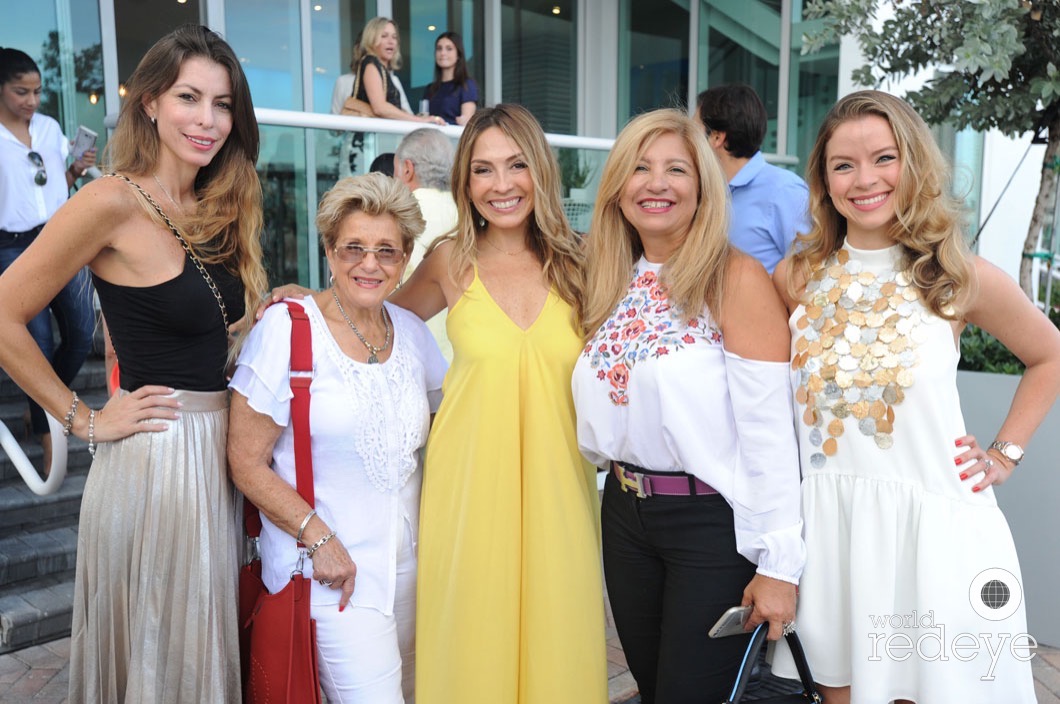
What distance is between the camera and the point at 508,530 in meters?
2.42

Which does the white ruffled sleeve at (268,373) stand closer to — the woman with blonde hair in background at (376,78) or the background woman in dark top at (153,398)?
the background woman in dark top at (153,398)

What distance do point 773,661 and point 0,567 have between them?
11.0ft

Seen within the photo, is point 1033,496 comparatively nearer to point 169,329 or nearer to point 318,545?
point 318,545

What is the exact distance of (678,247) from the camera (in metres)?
2.39

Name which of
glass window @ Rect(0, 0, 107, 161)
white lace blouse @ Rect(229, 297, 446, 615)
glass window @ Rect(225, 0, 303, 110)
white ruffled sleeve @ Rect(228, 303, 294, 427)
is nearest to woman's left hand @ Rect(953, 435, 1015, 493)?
white lace blouse @ Rect(229, 297, 446, 615)

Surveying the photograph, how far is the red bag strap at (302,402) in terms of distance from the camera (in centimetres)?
220

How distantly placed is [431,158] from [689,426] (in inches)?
89.9

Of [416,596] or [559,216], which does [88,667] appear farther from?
[559,216]

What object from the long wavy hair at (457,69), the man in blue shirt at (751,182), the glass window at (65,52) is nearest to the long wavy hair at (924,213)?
the man in blue shirt at (751,182)

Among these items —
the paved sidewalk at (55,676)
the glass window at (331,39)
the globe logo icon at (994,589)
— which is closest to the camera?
the globe logo icon at (994,589)

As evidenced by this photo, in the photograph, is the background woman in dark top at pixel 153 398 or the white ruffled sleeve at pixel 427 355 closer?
the background woman in dark top at pixel 153 398

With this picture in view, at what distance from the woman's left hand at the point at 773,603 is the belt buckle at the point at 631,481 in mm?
354

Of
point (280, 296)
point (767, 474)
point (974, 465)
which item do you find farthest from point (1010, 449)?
point (280, 296)

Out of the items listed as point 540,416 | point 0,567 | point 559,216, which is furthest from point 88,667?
point 0,567
